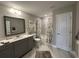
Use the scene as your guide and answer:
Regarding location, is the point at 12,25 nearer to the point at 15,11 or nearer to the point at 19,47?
the point at 15,11

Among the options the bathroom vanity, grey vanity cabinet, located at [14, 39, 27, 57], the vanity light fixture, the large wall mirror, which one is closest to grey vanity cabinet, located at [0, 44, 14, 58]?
the bathroom vanity

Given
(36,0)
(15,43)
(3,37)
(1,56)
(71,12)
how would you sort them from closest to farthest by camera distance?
1. (1,56)
2. (36,0)
3. (15,43)
4. (3,37)
5. (71,12)

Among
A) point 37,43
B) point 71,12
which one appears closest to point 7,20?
point 37,43

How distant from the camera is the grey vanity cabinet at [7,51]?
2116 mm

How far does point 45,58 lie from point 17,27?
207 cm

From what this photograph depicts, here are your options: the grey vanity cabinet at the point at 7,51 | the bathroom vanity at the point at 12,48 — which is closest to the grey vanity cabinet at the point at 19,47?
the bathroom vanity at the point at 12,48

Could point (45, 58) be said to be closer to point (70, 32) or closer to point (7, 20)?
point (70, 32)

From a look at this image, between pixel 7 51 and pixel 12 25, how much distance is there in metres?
1.38

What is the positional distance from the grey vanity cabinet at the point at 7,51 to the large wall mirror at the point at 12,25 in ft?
2.67

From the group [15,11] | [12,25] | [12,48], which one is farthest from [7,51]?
[15,11]

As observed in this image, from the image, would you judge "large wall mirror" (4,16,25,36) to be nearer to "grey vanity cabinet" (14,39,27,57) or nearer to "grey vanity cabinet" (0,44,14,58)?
"grey vanity cabinet" (14,39,27,57)

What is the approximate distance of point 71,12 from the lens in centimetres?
350

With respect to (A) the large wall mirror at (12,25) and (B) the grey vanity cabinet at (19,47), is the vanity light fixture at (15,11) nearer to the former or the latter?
(A) the large wall mirror at (12,25)

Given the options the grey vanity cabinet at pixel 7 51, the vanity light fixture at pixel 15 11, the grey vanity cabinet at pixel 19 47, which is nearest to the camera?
the grey vanity cabinet at pixel 7 51
